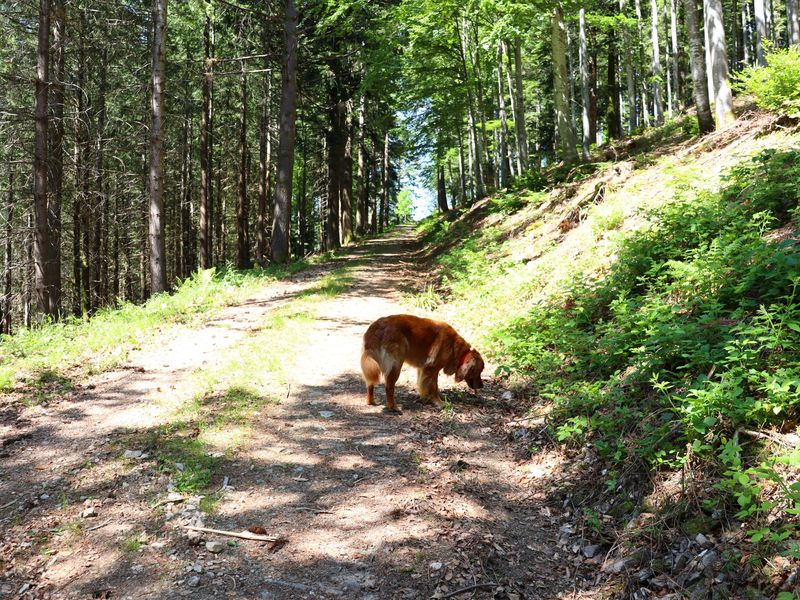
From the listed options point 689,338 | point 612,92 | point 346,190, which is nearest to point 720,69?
point 689,338

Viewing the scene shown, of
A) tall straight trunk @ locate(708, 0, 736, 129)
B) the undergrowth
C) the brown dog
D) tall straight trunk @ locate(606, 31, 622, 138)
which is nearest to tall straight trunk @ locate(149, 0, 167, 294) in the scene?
the undergrowth

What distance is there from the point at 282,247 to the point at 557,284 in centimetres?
1229

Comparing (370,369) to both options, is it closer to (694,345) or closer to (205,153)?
(694,345)

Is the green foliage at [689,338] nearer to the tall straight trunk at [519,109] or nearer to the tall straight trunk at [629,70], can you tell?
the tall straight trunk at [519,109]

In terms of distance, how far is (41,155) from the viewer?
39.5 ft

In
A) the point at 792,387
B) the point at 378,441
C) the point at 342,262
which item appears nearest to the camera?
the point at 792,387

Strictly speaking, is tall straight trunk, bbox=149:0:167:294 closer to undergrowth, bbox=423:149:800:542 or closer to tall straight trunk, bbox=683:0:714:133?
undergrowth, bbox=423:149:800:542

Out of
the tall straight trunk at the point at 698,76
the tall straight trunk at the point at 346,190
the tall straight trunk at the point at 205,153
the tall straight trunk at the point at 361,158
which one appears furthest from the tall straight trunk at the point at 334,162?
the tall straight trunk at the point at 698,76

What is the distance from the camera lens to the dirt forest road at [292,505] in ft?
10.8

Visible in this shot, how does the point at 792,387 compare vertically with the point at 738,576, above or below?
above

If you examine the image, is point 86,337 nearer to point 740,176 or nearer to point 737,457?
point 737,457

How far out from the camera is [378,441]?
5246 mm

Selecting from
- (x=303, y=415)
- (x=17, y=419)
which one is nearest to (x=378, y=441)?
(x=303, y=415)

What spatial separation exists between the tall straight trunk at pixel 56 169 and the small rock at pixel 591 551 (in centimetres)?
1364
